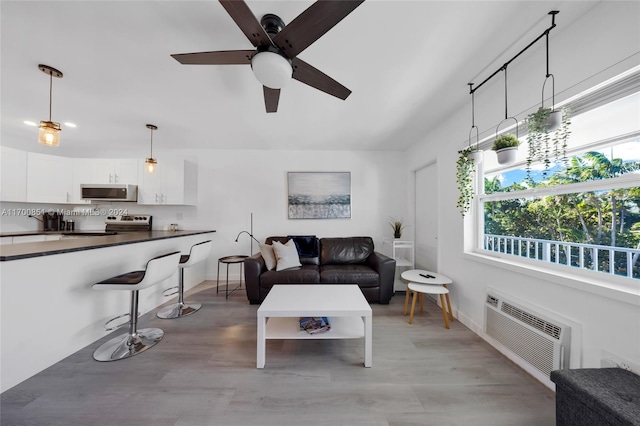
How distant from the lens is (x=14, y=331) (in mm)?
1483

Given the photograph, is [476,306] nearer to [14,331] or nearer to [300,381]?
[300,381]

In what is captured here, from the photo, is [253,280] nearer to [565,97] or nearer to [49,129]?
[49,129]

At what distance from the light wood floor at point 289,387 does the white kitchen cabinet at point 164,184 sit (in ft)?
7.83

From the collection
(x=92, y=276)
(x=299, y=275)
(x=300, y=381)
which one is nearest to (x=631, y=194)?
(x=300, y=381)

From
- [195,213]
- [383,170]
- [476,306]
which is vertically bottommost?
[476,306]

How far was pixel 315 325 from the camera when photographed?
187 cm

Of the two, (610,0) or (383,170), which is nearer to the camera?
(610,0)

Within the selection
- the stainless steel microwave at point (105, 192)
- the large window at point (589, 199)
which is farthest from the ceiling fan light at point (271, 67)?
the stainless steel microwave at point (105, 192)

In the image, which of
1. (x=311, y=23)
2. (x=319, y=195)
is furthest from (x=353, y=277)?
(x=311, y=23)

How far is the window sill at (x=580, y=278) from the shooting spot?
3.74 ft

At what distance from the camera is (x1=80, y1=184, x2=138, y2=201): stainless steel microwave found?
3561mm

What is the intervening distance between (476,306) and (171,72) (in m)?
3.63

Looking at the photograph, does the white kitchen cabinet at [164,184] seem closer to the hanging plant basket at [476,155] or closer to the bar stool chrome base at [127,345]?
the bar stool chrome base at [127,345]

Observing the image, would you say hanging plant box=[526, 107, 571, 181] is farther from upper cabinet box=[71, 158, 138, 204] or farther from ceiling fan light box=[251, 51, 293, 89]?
upper cabinet box=[71, 158, 138, 204]
